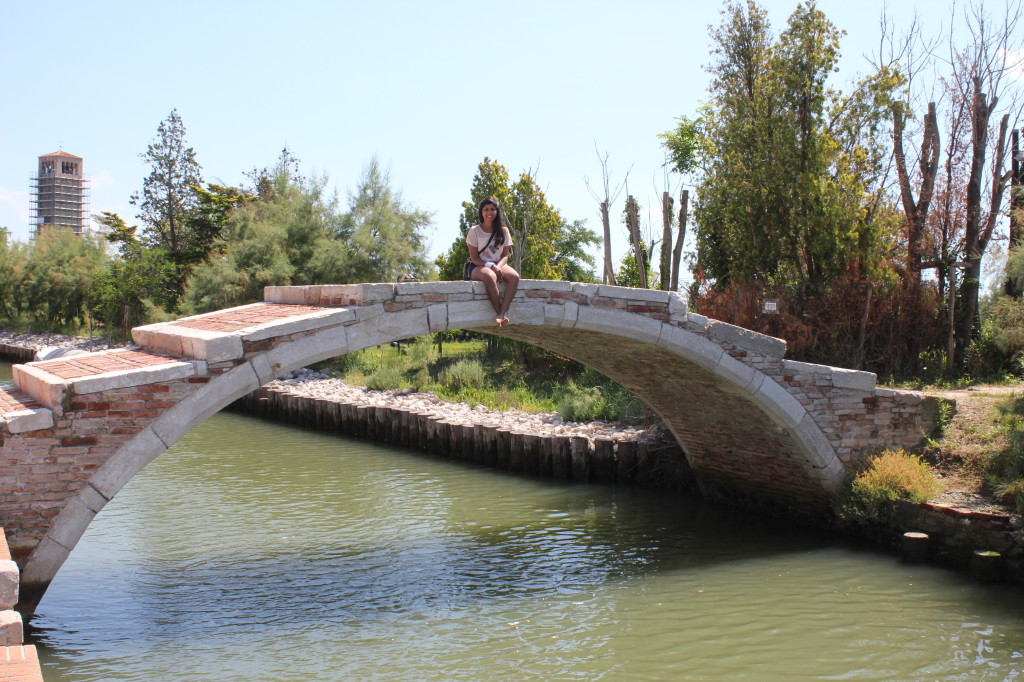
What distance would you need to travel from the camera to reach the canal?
260 inches

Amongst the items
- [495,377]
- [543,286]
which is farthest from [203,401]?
[495,377]

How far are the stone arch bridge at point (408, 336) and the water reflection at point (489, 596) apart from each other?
88 centimetres

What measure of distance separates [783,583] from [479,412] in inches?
290

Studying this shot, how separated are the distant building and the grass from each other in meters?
72.9

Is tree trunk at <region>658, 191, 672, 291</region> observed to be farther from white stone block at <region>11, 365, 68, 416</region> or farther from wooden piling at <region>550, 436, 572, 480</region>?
white stone block at <region>11, 365, 68, 416</region>

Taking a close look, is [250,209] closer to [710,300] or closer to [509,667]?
[710,300]

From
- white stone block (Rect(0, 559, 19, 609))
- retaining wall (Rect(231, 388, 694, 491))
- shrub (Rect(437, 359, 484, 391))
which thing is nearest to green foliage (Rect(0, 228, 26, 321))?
shrub (Rect(437, 359, 484, 391))

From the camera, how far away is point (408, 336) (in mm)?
7945

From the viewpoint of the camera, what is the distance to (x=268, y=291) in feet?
31.0

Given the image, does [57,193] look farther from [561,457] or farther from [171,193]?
[561,457]

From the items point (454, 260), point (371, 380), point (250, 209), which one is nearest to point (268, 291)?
point (371, 380)

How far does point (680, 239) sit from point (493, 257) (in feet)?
30.1

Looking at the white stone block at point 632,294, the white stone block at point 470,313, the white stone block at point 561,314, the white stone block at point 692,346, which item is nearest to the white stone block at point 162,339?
the white stone block at point 470,313

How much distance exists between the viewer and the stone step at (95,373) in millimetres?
6539
